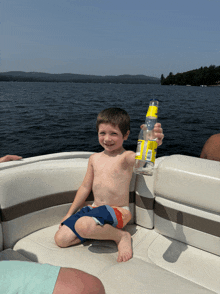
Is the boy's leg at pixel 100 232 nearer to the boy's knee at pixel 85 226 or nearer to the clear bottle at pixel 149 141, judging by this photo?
the boy's knee at pixel 85 226

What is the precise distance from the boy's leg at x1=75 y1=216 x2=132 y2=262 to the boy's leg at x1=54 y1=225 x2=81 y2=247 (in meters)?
0.11

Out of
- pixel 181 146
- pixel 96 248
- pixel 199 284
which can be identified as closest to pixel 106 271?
pixel 96 248

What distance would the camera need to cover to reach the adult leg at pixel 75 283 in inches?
36.7

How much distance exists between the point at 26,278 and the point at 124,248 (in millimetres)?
806

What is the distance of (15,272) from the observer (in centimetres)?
94

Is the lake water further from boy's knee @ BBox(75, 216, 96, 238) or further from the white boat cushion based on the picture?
boy's knee @ BBox(75, 216, 96, 238)

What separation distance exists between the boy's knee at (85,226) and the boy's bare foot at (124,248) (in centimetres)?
25

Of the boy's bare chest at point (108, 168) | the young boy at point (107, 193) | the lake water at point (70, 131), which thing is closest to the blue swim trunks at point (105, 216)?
the young boy at point (107, 193)

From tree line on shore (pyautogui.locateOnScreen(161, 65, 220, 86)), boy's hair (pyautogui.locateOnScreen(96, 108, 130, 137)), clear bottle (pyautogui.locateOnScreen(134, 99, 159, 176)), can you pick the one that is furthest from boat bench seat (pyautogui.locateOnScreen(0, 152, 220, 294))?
tree line on shore (pyautogui.locateOnScreen(161, 65, 220, 86))

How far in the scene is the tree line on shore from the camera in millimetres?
72419

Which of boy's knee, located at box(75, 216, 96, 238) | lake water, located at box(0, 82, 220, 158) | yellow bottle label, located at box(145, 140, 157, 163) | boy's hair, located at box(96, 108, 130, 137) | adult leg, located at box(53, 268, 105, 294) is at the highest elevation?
boy's hair, located at box(96, 108, 130, 137)

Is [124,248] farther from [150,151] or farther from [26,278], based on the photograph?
[26,278]

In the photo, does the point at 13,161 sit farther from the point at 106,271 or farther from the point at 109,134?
the point at 106,271

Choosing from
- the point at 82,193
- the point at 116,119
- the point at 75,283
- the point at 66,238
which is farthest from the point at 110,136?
the point at 75,283
